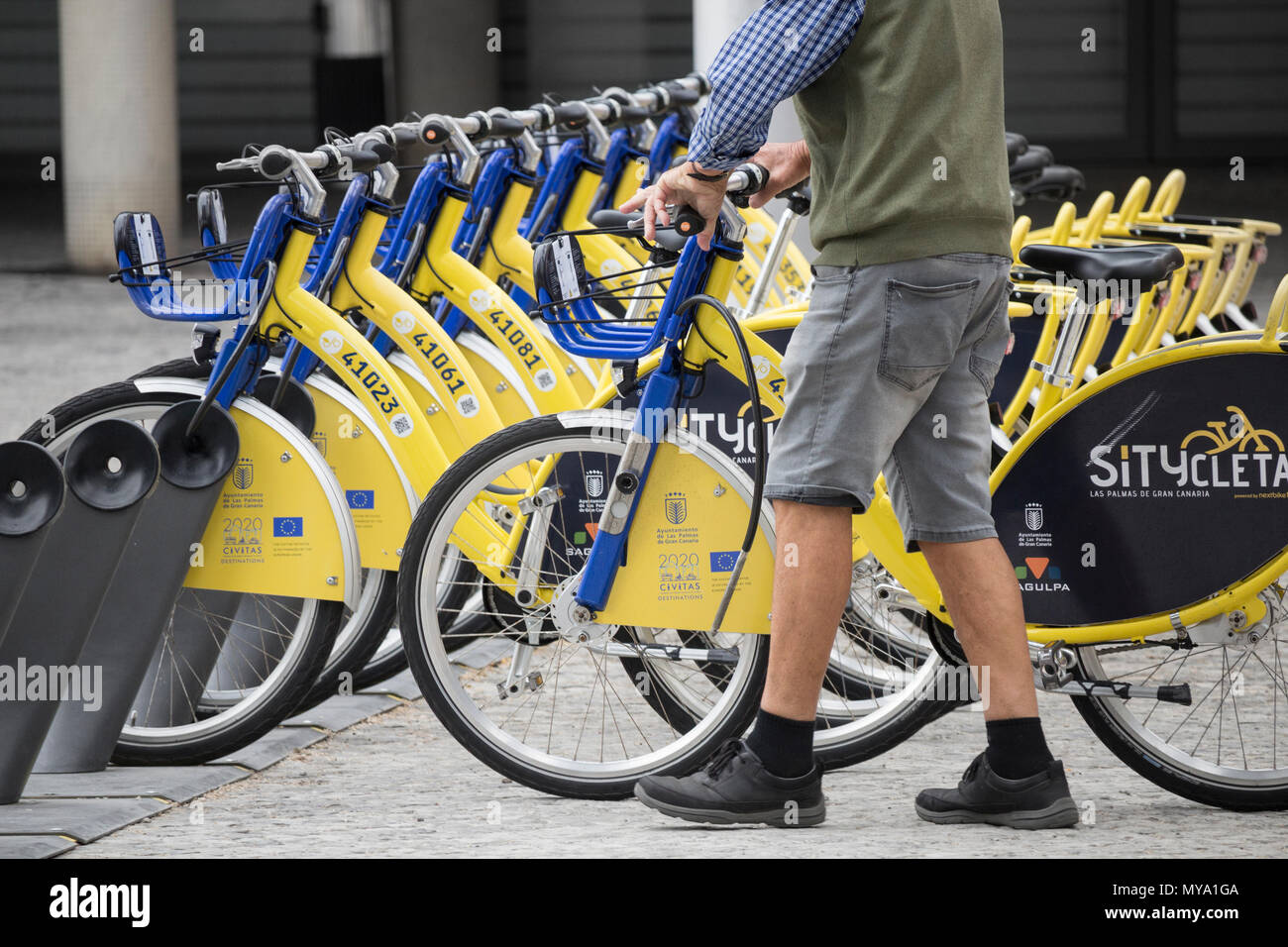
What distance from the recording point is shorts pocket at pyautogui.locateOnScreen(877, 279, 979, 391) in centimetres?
347

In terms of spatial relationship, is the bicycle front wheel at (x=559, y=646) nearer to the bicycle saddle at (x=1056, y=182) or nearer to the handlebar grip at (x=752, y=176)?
the handlebar grip at (x=752, y=176)

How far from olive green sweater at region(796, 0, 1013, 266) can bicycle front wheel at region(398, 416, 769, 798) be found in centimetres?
76

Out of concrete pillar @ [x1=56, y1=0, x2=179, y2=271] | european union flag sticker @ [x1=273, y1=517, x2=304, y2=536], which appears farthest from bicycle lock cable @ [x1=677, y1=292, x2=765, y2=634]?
concrete pillar @ [x1=56, y1=0, x2=179, y2=271]

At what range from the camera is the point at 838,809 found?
388 cm

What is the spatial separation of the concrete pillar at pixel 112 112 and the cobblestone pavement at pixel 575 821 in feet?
37.8

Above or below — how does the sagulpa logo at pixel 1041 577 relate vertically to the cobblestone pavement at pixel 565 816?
above

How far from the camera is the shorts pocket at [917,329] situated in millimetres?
3473

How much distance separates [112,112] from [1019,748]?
12.8 m

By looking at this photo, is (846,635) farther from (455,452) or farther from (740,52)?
(740,52)

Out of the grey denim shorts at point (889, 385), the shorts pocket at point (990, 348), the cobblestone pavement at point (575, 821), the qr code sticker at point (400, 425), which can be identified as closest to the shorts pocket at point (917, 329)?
the grey denim shorts at point (889, 385)

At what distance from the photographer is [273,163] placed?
4.23 m

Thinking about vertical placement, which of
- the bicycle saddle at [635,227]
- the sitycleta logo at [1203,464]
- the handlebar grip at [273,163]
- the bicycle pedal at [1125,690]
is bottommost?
the bicycle pedal at [1125,690]

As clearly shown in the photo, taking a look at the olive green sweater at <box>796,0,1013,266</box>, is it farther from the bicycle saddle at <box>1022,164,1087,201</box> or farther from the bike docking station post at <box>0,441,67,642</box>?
the bicycle saddle at <box>1022,164,1087,201</box>

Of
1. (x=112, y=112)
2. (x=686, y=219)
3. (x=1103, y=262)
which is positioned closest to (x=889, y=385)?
(x=686, y=219)
